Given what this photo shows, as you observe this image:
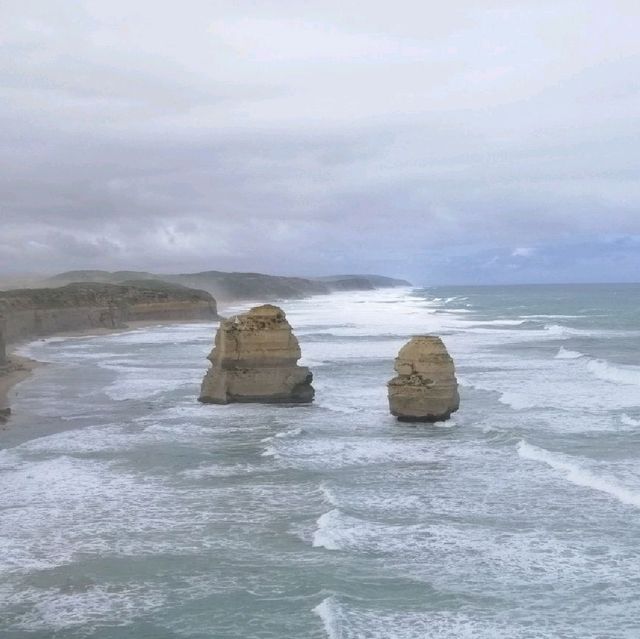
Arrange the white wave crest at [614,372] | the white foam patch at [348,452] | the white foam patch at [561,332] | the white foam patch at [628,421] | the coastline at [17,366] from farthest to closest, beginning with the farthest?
the white foam patch at [561,332], the white wave crest at [614,372], the coastline at [17,366], the white foam patch at [628,421], the white foam patch at [348,452]

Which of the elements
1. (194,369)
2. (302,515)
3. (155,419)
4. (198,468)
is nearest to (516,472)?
(302,515)

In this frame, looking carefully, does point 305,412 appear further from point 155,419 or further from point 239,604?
point 239,604

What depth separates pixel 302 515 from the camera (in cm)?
1489

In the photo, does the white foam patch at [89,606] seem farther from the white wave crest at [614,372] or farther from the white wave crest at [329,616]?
the white wave crest at [614,372]

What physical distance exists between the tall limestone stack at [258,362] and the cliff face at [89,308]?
2673 cm

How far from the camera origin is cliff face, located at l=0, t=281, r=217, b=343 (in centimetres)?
5916

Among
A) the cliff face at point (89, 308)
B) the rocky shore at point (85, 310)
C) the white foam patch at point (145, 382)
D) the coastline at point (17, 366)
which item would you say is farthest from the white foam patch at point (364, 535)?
the cliff face at point (89, 308)

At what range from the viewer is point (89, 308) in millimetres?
68500

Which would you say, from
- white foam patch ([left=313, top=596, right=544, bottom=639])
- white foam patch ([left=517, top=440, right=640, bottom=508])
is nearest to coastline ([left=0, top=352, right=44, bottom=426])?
white foam patch ([left=517, top=440, right=640, bottom=508])

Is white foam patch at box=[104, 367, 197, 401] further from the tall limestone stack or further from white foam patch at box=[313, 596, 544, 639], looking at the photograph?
white foam patch at box=[313, 596, 544, 639]

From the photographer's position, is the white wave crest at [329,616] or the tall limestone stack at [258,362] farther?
the tall limestone stack at [258,362]

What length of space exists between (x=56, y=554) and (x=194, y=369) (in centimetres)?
2500

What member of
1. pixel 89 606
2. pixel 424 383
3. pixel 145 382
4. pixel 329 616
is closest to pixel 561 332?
pixel 145 382

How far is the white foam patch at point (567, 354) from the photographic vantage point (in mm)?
41281
